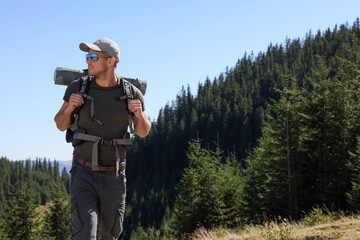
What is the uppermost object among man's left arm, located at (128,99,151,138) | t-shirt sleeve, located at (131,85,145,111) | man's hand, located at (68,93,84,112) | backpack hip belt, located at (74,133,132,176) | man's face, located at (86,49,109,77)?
man's face, located at (86,49,109,77)

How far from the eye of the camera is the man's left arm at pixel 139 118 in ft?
13.1

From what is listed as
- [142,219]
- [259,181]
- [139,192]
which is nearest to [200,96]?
[139,192]

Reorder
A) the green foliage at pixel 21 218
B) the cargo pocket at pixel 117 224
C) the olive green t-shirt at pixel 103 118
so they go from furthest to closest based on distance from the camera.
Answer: the green foliage at pixel 21 218, the cargo pocket at pixel 117 224, the olive green t-shirt at pixel 103 118

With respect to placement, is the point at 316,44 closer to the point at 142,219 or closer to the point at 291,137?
the point at 142,219

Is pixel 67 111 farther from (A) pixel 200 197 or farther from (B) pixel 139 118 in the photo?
(A) pixel 200 197

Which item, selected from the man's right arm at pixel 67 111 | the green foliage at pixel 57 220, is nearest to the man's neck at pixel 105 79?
the man's right arm at pixel 67 111

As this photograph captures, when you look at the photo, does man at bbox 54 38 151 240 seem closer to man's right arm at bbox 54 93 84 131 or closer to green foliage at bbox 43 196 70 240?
man's right arm at bbox 54 93 84 131

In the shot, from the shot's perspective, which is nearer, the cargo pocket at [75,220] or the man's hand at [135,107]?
the cargo pocket at [75,220]

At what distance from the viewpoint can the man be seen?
12.7 ft

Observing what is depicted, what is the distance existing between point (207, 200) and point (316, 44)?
617ft

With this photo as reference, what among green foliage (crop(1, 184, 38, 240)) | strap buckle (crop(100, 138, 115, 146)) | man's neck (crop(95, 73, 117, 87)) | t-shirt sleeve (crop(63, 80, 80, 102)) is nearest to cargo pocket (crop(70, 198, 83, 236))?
strap buckle (crop(100, 138, 115, 146))

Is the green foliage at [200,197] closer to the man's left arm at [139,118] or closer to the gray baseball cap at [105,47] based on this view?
the man's left arm at [139,118]

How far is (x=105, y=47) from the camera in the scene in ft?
13.1

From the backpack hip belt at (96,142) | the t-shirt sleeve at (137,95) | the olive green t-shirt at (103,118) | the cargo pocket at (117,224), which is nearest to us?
the backpack hip belt at (96,142)
